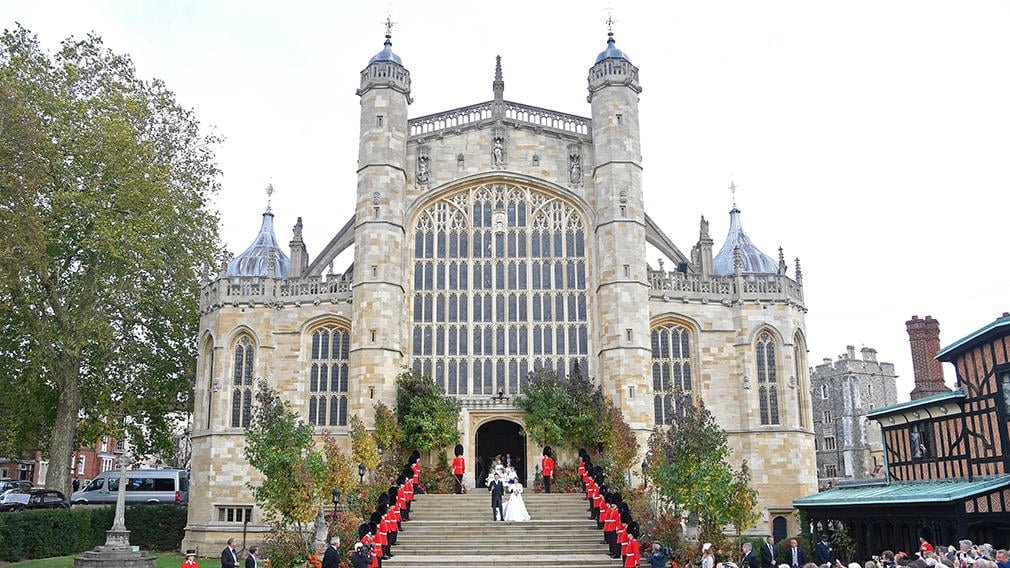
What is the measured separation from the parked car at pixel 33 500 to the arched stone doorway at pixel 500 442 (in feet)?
48.1

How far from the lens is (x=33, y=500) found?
29.4 metres

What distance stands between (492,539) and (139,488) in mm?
21590

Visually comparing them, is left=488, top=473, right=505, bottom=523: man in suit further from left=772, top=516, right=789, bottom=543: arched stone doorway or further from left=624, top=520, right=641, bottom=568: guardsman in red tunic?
left=772, top=516, right=789, bottom=543: arched stone doorway

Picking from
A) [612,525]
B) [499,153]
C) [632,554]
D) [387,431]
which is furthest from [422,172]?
[632,554]

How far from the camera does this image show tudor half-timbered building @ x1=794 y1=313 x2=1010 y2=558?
19266 mm

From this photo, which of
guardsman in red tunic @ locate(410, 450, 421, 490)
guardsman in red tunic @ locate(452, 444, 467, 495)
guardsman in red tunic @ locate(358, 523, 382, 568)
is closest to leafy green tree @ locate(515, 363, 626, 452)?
guardsman in red tunic @ locate(452, 444, 467, 495)

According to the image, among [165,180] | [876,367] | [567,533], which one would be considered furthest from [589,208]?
[876,367]

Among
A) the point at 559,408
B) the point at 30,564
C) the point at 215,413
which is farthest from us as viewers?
the point at 215,413

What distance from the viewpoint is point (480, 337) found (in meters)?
32.5

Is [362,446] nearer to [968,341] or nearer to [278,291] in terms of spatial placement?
[278,291]

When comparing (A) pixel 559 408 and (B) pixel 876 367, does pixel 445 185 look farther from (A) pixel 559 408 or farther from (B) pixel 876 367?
(B) pixel 876 367

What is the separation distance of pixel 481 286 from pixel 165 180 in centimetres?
1320

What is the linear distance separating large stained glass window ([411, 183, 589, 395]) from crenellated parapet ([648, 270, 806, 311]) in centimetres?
299

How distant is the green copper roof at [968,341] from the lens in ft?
64.7
